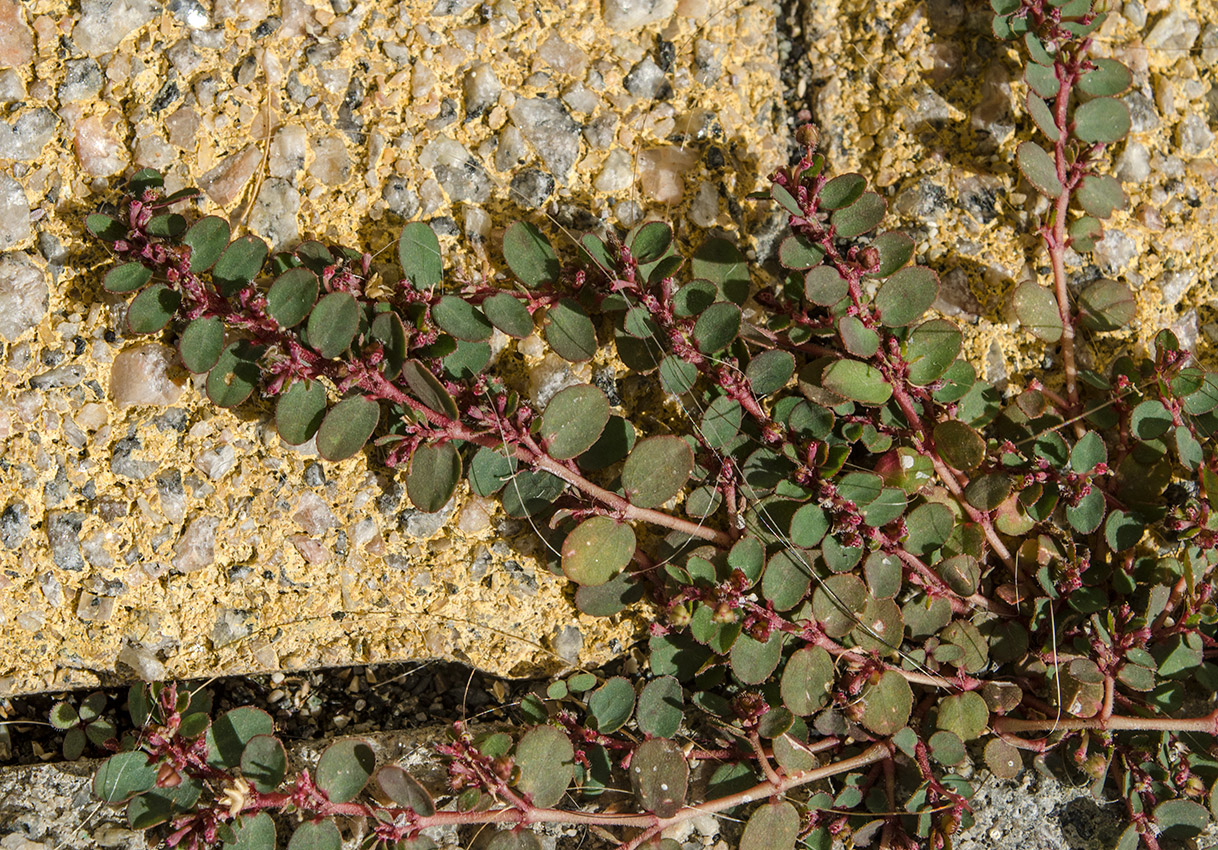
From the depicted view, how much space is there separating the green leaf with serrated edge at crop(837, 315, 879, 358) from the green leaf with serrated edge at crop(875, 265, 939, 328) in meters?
0.07

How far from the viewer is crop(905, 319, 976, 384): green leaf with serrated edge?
217 cm

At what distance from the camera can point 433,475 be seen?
6.71 feet

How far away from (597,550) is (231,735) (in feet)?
2.93

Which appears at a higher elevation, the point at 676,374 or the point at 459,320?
the point at 459,320

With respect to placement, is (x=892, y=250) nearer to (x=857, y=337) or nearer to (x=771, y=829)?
(x=857, y=337)

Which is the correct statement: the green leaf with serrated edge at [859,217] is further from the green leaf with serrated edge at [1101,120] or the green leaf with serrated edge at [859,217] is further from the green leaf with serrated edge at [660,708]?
the green leaf with serrated edge at [660,708]

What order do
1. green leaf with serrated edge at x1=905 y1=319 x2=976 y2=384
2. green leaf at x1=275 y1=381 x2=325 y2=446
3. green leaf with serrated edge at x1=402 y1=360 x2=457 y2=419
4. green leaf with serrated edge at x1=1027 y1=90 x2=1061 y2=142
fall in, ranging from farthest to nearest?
green leaf with serrated edge at x1=1027 y1=90 x2=1061 y2=142 → green leaf with serrated edge at x1=905 y1=319 x2=976 y2=384 → green leaf at x1=275 y1=381 x2=325 y2=446 → green leaf with serrated edge at x1=402 y1=360 x2=457 y2=419

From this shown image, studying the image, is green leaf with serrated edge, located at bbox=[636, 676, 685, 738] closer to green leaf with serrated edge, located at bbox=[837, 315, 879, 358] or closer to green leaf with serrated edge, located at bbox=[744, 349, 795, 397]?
green leaf with serrated edge, located at bbox=[744, 349, 795, 397]

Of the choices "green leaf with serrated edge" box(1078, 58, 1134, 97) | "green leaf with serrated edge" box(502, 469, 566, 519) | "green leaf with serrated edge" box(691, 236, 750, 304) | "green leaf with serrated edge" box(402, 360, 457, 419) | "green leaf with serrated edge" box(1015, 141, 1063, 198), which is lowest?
"green leaf with serrated edge" box(502, 469, 566, 519)

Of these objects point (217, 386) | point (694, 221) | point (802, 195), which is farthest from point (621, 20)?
point (217, 386)

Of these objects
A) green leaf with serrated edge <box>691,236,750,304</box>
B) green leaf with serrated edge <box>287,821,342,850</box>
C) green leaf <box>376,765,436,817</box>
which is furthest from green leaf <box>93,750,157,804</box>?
green leaf with serrated edge <box>691,236,750,304</box>

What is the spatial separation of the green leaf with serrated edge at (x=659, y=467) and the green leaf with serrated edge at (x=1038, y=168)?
107cm

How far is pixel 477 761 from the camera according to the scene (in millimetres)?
2029

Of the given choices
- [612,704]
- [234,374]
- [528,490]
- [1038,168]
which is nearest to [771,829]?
[612,704]
